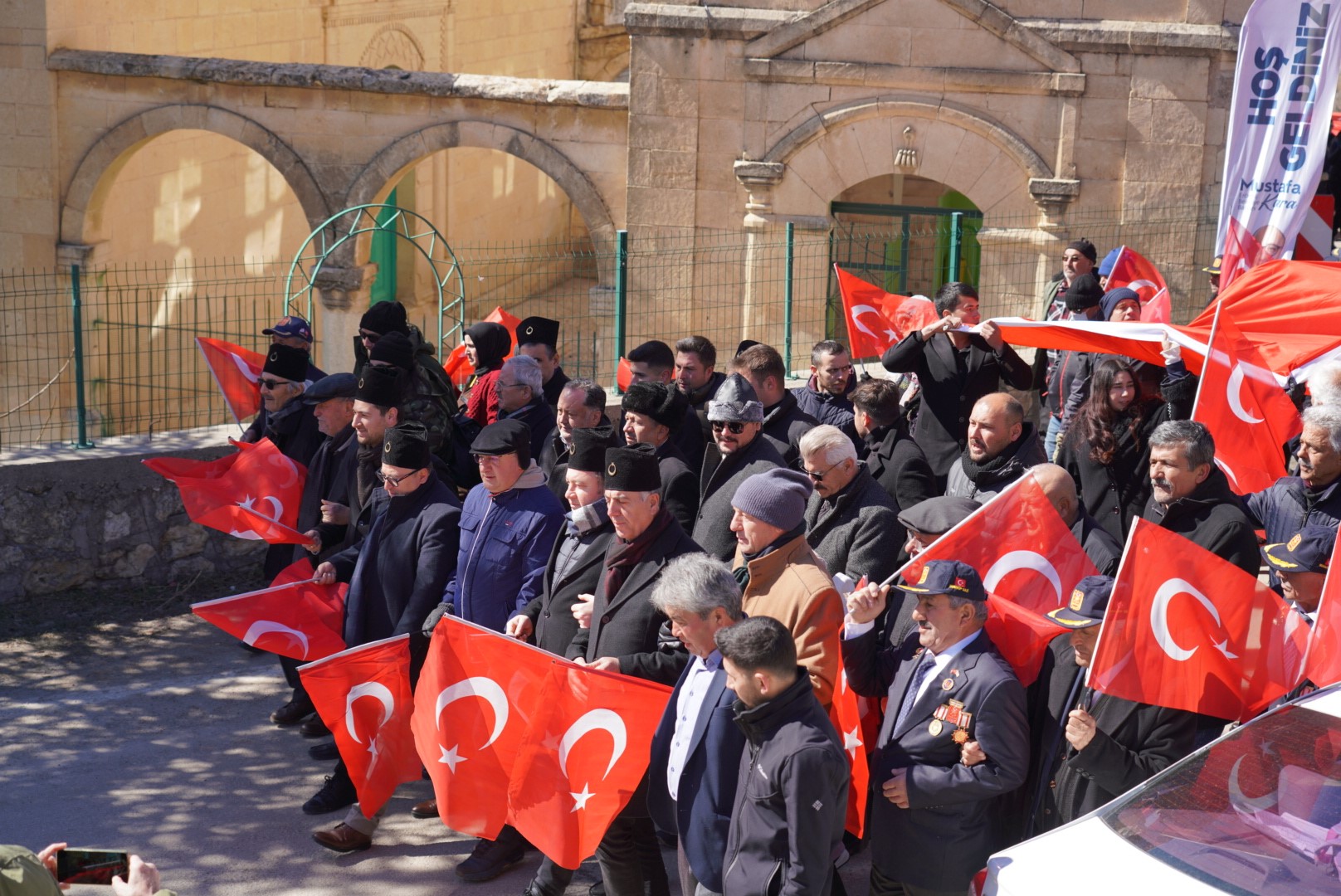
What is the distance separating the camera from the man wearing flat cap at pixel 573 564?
20.3ft

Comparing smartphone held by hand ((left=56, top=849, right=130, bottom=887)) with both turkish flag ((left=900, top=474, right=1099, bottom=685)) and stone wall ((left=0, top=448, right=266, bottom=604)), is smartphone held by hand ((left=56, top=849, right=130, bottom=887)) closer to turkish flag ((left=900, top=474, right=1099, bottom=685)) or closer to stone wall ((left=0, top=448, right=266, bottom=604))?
turkish flag ((left=900, top=474, right=1099, bottom=685))

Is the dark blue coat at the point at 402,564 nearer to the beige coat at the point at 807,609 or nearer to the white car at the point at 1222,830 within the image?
the beige coat at the point at 807,609

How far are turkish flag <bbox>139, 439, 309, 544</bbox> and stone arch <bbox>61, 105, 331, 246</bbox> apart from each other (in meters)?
9.34

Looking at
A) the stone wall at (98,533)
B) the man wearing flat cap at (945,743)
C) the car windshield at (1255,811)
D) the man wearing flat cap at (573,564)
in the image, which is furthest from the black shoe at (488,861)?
the stone wall at (98,533)

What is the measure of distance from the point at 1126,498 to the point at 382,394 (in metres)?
3.60

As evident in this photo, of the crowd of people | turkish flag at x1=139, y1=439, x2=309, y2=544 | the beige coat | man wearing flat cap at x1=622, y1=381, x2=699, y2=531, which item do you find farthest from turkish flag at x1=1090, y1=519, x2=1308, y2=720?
turkish flag at x1=139, y1=439, x2=309, y2=544

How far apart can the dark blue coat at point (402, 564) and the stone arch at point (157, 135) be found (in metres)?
10.9

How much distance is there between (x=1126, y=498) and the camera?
741cm

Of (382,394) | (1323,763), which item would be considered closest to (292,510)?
(382,394)

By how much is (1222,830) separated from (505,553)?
3281mm

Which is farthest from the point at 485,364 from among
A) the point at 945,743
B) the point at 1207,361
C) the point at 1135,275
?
the point at 945,743

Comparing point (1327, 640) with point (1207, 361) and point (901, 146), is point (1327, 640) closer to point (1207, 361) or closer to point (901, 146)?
point (1207, 361)

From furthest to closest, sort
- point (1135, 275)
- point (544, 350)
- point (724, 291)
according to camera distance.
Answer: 1. point (724, 291)
2. point (1135, 275)
3. point (544, 350)

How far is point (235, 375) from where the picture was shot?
32.4 ft
